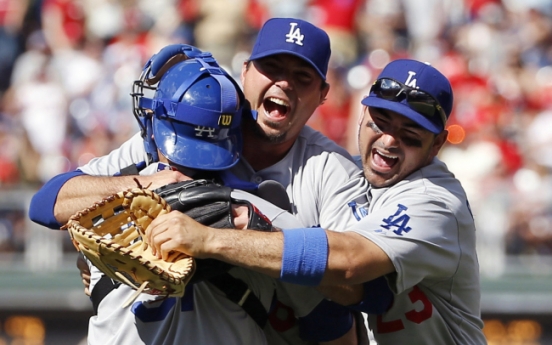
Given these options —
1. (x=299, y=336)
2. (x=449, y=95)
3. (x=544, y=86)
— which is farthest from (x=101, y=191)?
(x=544, y=86)

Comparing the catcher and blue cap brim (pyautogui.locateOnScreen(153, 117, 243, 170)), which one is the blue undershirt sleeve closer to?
the catcher

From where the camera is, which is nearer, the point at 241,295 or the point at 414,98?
the point at 241,295

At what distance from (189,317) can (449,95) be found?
1.38 metres

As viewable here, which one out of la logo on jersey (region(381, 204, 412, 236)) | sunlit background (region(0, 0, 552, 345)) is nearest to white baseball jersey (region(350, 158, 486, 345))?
la logo on jersey (region(381, 204, 412, 236))

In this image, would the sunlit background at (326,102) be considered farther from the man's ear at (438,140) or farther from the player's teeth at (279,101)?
the player's teeth at (279,101)

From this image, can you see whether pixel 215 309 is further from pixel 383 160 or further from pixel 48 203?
pixel 383 160

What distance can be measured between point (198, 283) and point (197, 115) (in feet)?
1.90

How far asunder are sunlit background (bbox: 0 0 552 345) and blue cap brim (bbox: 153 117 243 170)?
4201mm

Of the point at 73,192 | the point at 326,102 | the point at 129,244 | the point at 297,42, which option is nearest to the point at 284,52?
the point at 297,42

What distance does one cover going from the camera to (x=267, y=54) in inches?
149

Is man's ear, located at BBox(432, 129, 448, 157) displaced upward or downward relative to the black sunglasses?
downward

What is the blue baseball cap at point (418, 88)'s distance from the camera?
3.54 metres

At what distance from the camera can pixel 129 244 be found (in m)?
3.04

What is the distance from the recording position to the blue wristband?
9.75 feet
